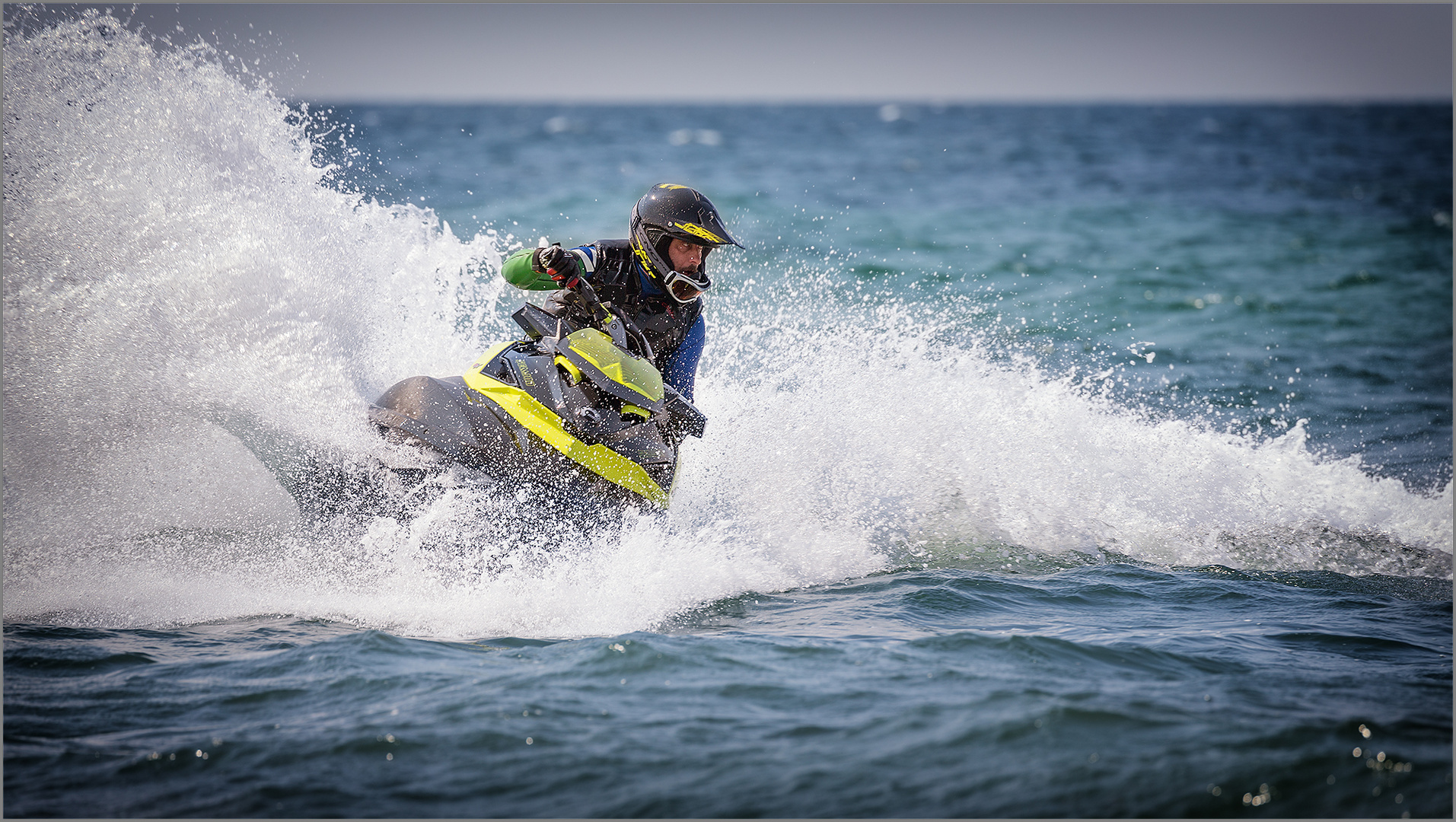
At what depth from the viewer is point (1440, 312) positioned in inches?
533

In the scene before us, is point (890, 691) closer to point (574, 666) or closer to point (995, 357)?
point (574, 666)

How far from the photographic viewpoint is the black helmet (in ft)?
15.7

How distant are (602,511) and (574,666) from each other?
0.92 metres

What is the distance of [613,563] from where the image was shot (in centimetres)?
441

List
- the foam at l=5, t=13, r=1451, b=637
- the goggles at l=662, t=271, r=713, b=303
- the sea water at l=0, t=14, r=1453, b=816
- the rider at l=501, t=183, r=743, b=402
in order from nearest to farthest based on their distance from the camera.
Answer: the sea water at l=0, t=14, r=1453, b=816 → the foam at l=5, t=13, r=1451, b=637 → the rider at l=501, t=183, r=743, b=402 → the goggles at l=662, t=271, r=713, b=303

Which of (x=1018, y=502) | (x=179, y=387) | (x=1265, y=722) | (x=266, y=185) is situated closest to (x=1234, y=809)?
(x=1265, y=722)

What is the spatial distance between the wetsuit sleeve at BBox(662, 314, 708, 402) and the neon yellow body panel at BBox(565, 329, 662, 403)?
428 mm

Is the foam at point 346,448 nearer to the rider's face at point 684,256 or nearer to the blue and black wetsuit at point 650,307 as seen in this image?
the blue and black wetsuit at point 650,307

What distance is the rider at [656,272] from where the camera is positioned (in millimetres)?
4707

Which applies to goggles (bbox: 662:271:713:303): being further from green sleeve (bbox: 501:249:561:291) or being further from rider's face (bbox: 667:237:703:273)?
green sleeve (bbox: 501:249:561:291)

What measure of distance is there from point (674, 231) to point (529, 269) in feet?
2.39

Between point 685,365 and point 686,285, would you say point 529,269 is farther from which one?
point 685,365

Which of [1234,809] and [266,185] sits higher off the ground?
[266,185]

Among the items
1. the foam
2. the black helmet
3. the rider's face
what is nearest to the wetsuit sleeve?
the black helmet
